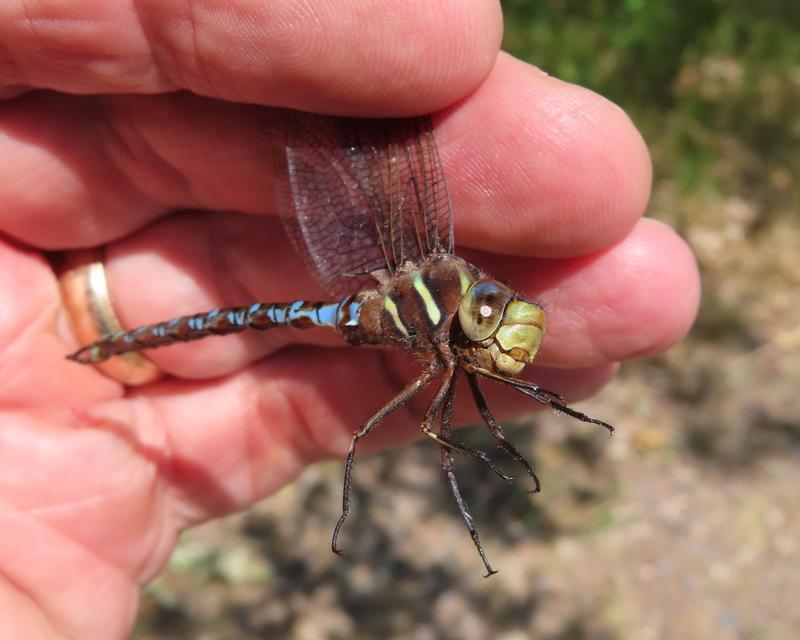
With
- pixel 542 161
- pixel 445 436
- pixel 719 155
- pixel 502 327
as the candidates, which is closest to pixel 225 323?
pixel 445 436

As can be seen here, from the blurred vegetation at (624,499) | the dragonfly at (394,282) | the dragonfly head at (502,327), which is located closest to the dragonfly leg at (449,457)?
the dragonfly at (394,282)

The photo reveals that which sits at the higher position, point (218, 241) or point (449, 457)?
point (218, 241)

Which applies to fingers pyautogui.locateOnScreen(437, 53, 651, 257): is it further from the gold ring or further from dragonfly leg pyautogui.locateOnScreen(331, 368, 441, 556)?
the gold ring

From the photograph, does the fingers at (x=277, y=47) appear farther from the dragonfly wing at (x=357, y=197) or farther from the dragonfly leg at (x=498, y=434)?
the dragonfly leg at (x=498, y=434)

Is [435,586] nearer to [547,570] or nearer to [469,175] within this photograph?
[547,570]

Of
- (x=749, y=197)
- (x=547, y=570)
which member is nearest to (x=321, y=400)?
(x=547, y=570)

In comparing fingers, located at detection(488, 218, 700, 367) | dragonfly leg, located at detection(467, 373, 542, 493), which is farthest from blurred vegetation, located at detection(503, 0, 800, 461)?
dragonfly leg, located at detection(467, 373, 542, 493)

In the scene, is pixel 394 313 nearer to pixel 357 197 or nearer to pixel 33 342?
pixel 357 197
